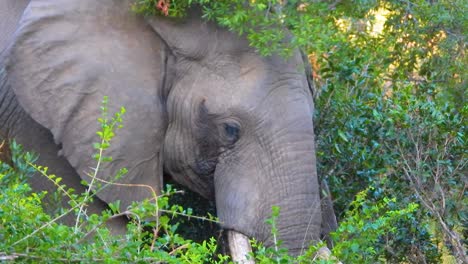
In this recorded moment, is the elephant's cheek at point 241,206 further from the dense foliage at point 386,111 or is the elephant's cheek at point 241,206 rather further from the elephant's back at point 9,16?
the elephant's back at point 9,16

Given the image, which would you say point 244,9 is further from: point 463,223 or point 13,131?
point 463,223

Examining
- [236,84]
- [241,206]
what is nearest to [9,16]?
[236,84]

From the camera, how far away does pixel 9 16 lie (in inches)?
259

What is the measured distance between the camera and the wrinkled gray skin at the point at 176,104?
589cm

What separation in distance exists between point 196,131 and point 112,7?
29.2 inches

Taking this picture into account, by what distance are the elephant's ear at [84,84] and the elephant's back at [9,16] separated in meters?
0.37

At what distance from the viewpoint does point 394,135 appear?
21.9ft

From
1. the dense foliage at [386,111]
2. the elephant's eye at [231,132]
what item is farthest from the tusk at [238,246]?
the elephant's eye at [231,132]

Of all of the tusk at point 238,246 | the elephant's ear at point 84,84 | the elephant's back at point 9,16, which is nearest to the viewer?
the tusk at point 238,246

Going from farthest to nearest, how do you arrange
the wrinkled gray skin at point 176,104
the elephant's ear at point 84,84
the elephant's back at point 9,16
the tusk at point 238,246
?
the elephant's back at point 9,16, the elephant's ear at point 84,84, the wrinkled gray skin at point 176,104, the tusk at point 238,246

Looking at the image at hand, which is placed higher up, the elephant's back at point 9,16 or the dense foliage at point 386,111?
the elephant's back at point 9,16

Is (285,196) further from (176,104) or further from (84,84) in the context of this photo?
(84,84)

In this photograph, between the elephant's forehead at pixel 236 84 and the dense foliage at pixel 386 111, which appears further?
the elephant's forehead at pixel 236 84

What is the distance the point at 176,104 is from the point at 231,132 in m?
0.35
